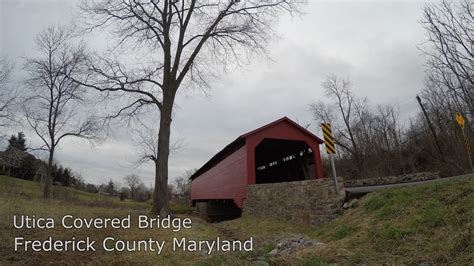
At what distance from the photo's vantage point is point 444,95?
1013 inches

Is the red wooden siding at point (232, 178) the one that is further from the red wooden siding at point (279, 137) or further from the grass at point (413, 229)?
the grass at point (413, 229)

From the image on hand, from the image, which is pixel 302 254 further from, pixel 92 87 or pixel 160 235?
pixel 92 87

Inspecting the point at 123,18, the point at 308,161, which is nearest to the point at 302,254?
the point at 123,18

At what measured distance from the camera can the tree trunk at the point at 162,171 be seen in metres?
10.9

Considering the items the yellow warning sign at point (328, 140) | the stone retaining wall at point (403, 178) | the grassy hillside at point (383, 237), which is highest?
the yellow warning sign at point (328, 140)

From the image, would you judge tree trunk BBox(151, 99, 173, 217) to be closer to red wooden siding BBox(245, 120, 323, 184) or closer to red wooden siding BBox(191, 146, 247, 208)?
red wooden siding BBox(245, 120, 323, 184)

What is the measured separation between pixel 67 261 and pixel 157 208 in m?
6.77

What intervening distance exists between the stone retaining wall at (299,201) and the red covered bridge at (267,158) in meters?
2.19

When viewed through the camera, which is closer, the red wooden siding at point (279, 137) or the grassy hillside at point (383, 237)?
the grassy hillside at point (383, 237)

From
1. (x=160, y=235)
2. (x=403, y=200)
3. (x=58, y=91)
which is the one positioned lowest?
(x=160, y=235)

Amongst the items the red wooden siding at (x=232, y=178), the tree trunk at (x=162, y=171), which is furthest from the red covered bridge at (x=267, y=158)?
the tree trunk at (x=162, y=171)

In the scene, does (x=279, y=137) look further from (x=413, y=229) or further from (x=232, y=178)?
(x=413, y=229)

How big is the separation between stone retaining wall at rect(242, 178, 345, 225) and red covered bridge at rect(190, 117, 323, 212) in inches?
86.3

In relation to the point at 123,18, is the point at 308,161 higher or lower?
lower
